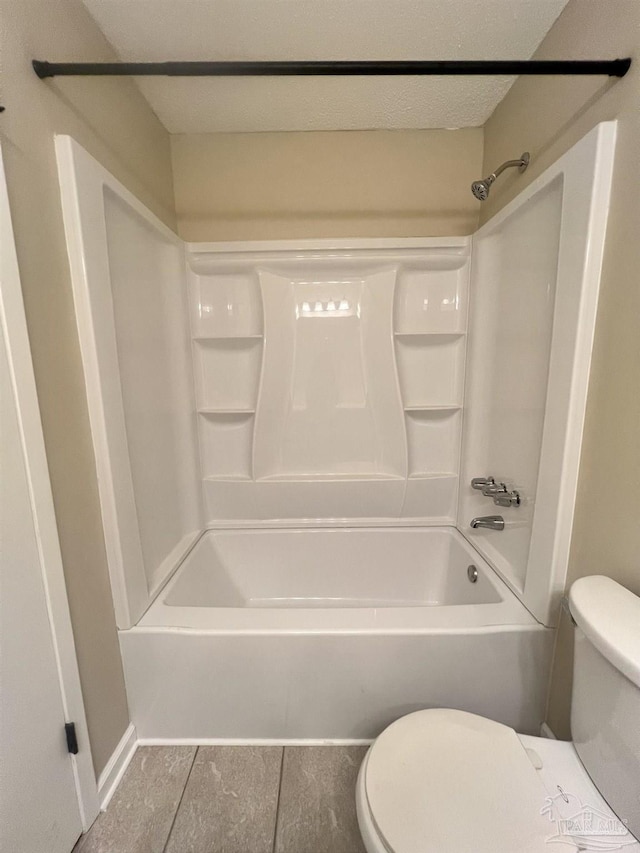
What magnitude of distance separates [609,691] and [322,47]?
79.8 inches

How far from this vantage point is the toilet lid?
0.73 metres

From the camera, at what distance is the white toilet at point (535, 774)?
29.0 inches

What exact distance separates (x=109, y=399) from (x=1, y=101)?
2.35 ft

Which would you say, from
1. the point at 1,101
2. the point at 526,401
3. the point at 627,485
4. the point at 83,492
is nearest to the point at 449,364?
the point at 526,401

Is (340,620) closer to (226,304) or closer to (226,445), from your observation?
(226,445)

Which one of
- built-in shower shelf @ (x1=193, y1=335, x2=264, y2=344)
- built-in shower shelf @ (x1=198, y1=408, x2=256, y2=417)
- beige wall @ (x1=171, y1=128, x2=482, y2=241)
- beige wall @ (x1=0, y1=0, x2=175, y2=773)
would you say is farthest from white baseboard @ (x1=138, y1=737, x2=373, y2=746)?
beige wall @ (x1=171, y1=128, x2=482, y2=241)

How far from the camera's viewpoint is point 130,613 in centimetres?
128

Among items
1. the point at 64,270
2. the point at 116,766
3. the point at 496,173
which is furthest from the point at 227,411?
the point at 496,173

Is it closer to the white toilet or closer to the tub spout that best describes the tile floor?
the white toilet

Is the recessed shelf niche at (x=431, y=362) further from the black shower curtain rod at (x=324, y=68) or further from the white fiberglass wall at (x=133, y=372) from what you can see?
the white fiberglass wall at (x=133, y=372)

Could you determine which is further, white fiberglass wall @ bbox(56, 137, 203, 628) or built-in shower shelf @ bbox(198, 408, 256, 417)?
built-in shower shelf @ bbox(198, 408, 256, 417)

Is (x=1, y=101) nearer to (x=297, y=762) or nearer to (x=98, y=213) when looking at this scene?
(x=98, y=213)

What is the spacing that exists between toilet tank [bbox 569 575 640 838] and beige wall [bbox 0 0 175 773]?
128 cm

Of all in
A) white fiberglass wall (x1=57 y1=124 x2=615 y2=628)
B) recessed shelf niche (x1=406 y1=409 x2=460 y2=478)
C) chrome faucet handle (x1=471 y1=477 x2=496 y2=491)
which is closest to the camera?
white fiberglass wall (x1=57 y1=124 x2=615 y2=628)
